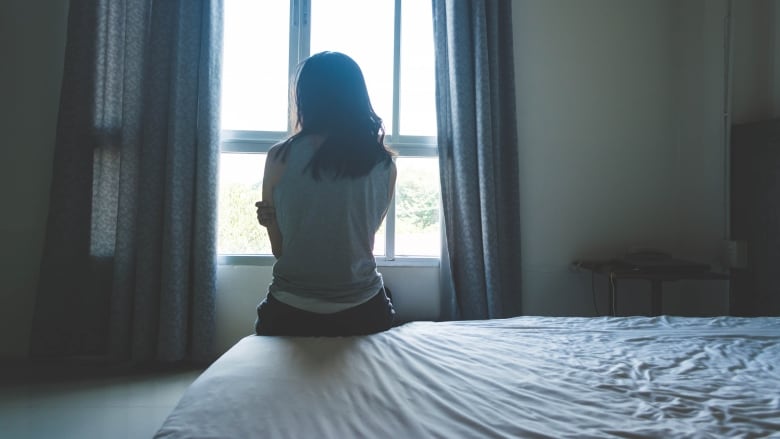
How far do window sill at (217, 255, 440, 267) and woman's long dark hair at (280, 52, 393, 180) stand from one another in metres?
1.40

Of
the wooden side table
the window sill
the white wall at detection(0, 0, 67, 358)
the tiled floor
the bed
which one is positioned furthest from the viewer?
the window sill

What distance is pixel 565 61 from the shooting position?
8.16 ft

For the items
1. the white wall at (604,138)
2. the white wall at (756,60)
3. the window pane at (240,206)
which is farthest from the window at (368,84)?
the white wall at (756,60)

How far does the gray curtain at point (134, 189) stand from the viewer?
6.98 feet

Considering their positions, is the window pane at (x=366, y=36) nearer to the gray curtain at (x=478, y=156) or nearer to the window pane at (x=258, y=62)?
the window pane at (x=258, y=62)

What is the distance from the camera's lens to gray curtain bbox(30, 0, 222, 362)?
2.13m

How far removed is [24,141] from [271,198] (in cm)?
210

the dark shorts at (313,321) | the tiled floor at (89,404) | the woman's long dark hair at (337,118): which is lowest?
the tiled floor at (89,404)

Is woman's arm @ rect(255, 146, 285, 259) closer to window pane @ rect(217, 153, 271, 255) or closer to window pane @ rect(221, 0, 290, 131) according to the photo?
window pane @ rect(217, 153, 271, 255)

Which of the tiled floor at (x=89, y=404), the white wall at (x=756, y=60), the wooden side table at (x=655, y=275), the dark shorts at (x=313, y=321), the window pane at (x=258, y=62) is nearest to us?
the dark shorts at (x=313, y=321)

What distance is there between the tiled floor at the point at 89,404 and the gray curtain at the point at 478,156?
4.80 ft

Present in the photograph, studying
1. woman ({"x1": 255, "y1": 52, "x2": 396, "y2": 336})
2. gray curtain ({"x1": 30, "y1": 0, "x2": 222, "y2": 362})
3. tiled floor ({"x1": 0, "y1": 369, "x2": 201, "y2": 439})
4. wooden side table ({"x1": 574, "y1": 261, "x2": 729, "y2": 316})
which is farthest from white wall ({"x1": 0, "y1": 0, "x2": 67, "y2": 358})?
wooden side table ({"x1": 574, "y1": 261, "x2": 729, "y2": 316})

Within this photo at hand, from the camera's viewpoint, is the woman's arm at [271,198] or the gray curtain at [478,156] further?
the gray curtain at [478,156]

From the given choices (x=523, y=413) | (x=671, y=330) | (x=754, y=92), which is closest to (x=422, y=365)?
(x=523, y=413)
